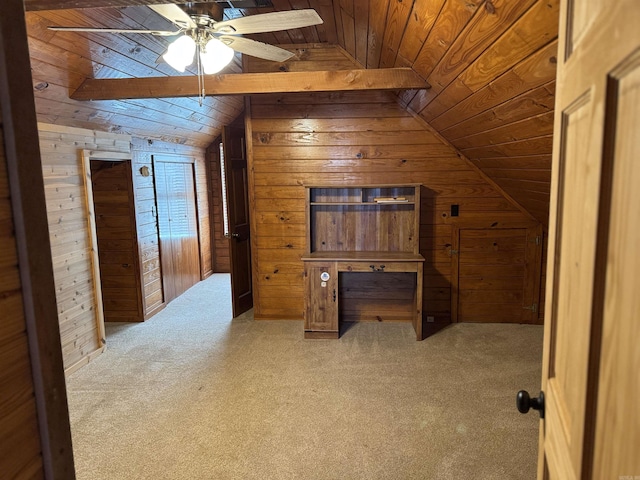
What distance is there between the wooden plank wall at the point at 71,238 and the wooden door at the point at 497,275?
11.3 feet

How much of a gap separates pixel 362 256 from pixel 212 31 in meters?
2.41

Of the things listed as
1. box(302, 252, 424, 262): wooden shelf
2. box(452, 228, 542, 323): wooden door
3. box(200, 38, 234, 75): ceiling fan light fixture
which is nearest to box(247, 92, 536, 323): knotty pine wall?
box(452, 228, 542, 323): wooden door

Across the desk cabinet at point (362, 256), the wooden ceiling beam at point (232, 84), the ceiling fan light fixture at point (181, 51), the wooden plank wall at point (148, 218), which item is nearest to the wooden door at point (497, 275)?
the desk cabinet at point (362, 256)

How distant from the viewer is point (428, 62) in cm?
248

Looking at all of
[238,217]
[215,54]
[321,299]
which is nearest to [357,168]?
[321,299]

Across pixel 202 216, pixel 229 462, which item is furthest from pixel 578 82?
pixel 202 216

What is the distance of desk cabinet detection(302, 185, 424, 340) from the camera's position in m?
3.81

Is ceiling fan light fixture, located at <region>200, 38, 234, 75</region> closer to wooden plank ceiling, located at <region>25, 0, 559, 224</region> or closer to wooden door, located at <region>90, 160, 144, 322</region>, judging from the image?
wooden plank ceiling, located at <region>25, 0, 559, 224</region>

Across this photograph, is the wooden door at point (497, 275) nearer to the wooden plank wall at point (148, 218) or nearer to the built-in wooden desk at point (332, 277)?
the built-in wooden desk at point (332, 277)

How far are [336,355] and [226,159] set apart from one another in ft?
7.63

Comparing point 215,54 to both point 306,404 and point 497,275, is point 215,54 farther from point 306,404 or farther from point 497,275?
point 497,275

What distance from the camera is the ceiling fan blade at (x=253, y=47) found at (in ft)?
7.16

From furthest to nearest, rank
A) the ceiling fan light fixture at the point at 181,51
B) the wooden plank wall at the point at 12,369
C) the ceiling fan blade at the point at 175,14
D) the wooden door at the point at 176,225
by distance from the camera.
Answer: the wooden door at the point at 176,225 < the ceiling fan light fixture at the point at 181,51 < the ceiling fan blade at the point at 175,14 < the wooden plank wall at the point at 12,369

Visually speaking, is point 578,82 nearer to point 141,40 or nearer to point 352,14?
point 352,14
